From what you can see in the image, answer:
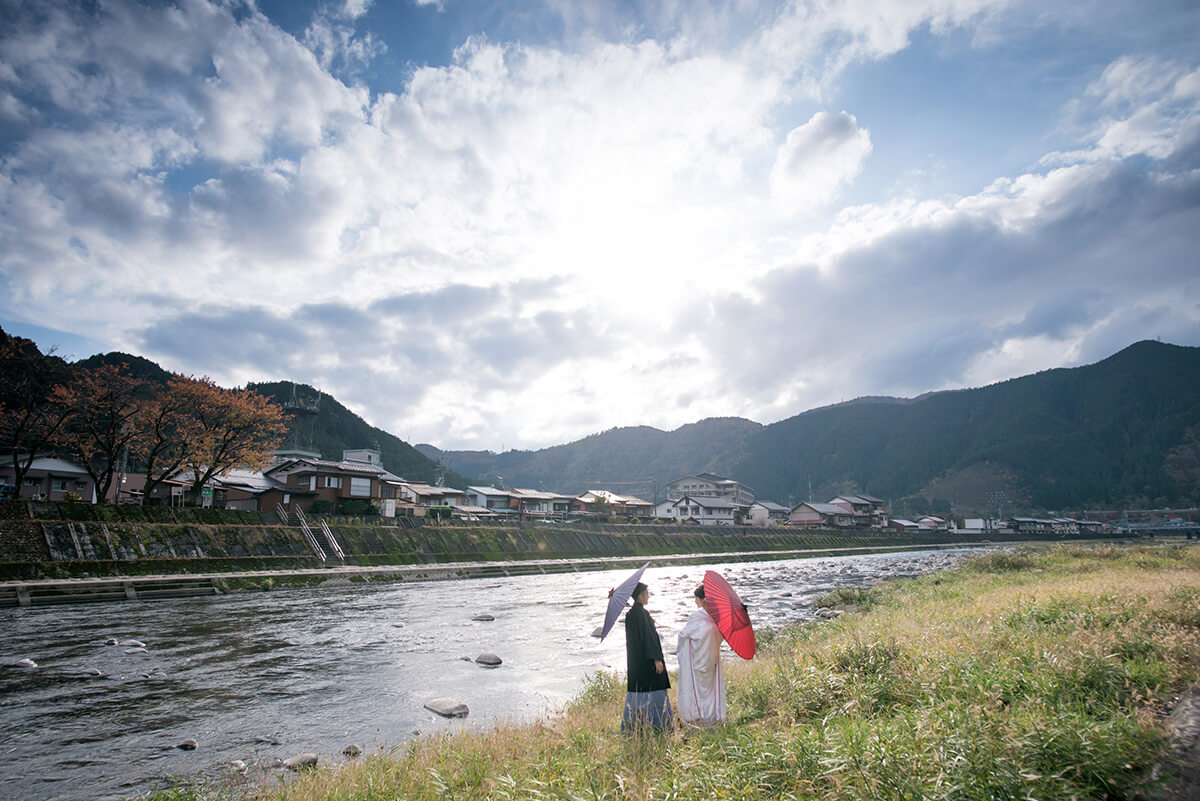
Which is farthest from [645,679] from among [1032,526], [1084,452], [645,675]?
[1084,452]

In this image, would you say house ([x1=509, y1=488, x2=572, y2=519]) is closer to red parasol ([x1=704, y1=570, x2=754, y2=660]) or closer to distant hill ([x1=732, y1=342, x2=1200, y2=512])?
red parasol ([x1=704, y1=570, x2=754, y2=660])

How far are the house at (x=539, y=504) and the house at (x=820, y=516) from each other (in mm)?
48594

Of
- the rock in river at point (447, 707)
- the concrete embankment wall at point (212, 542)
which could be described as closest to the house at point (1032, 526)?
the concrete embankment wall at point (212, 542)

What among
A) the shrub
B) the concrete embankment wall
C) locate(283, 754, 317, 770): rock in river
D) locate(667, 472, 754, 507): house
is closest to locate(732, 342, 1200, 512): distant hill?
locate(667, 472, 754, 507): house

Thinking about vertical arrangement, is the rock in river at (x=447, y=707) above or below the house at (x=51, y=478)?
below

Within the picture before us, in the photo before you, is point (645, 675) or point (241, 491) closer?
point (645, 675)

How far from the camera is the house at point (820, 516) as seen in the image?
10950cm

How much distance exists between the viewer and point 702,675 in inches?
282

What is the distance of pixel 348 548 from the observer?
38188mm

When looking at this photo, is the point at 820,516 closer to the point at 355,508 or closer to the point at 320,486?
the point at 355,508

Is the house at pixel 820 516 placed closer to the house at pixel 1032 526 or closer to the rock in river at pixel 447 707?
the house at pixel 1032 526

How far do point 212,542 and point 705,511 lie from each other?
80.4 meters

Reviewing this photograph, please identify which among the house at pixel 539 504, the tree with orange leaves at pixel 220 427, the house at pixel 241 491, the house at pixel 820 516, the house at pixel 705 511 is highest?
the tree with orange leaves at pixel 220 427

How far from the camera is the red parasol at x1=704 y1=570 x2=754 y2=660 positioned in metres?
7.12
